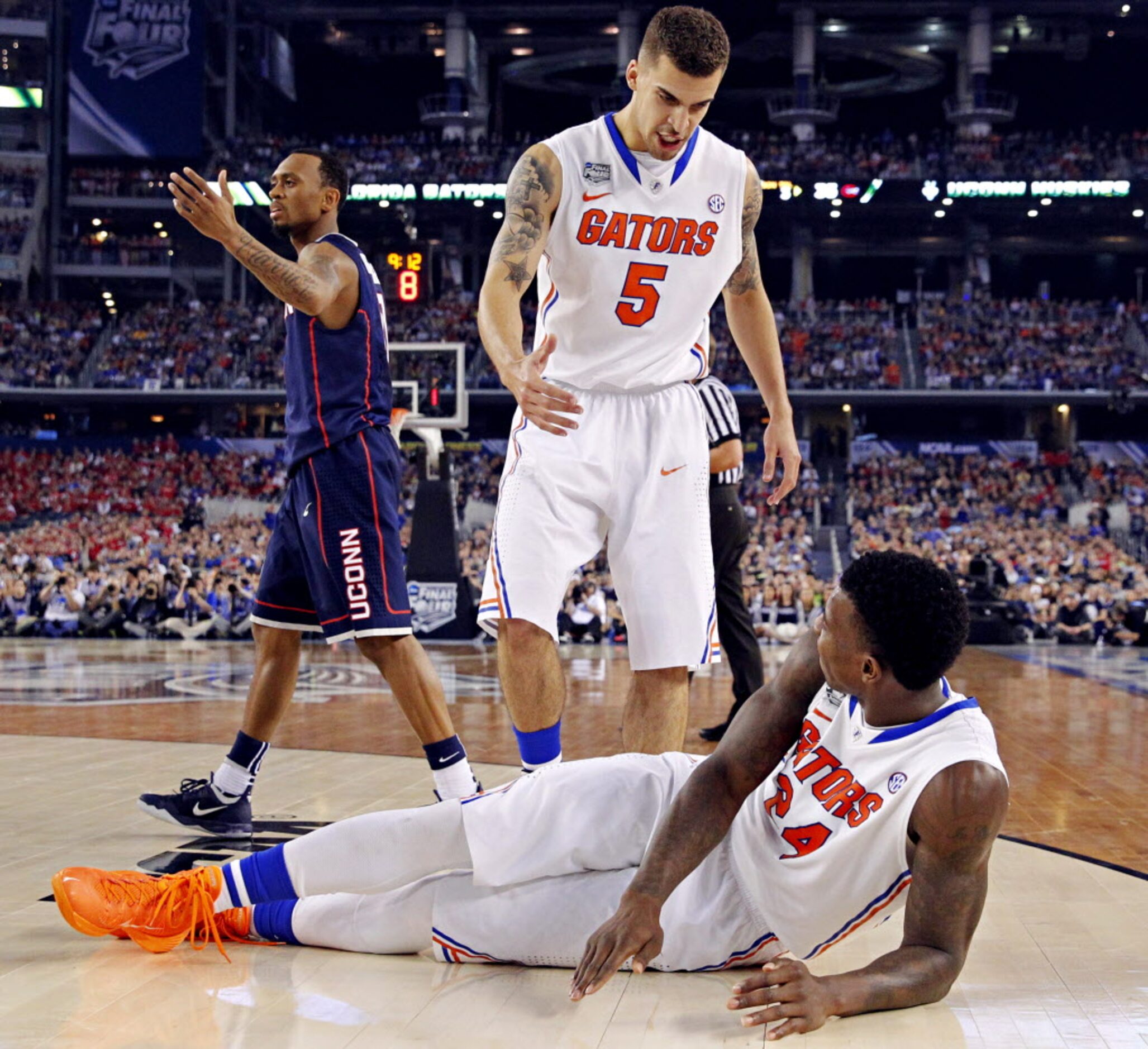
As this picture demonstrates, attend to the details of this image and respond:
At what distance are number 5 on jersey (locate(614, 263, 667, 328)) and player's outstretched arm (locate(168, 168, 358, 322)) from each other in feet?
2.97

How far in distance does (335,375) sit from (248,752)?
1.13 metres

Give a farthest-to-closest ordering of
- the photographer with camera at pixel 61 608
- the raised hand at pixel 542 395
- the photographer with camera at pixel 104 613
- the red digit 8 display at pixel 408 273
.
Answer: the red digit 8 display at pixel 408 273 < the photographer with camera at pixel 61 608 < the photographer with camera at pixel 104 613 < the raised hand at pixel 542 395

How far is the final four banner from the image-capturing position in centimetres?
3697

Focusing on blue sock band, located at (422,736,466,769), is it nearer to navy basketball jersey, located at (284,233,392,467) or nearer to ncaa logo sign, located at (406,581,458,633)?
navy basketball jersey, located at (284,233,392,467)

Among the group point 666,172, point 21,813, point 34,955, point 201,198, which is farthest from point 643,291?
point 21,813

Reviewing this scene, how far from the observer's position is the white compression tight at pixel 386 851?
2.54 m

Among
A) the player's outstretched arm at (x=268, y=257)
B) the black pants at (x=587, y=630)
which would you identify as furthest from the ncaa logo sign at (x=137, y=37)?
the player's outstretched arm at (x=268, y=257)

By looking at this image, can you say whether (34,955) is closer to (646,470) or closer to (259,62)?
(646,470)

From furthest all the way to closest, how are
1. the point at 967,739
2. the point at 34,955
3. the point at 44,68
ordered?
1. the point at 44,68
2. the point at 34,955
3. the point at 967,739

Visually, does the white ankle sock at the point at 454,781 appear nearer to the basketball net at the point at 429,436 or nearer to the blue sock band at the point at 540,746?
the blue sock band at the point at 540,746

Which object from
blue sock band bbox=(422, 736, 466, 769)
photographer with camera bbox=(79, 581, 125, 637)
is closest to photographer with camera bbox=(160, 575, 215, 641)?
photographer with camera bbox=(79, 581, 125, 637)

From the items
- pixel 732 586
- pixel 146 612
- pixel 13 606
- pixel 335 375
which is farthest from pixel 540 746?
pixel 13 606

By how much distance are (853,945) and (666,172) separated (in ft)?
6.51

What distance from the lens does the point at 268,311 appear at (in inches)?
1411
